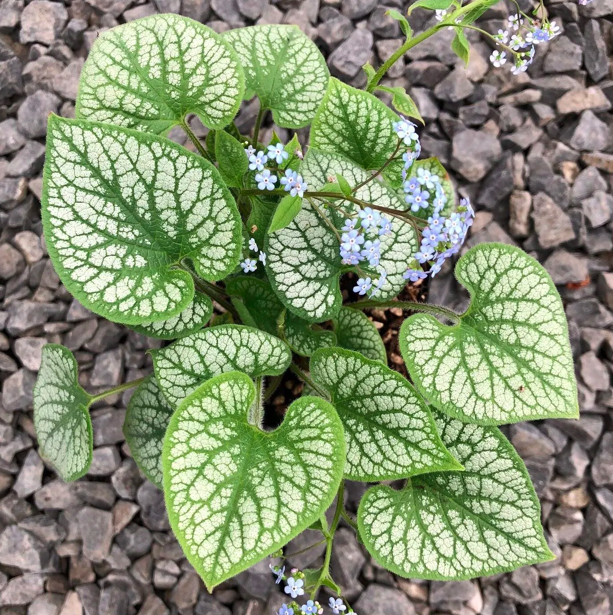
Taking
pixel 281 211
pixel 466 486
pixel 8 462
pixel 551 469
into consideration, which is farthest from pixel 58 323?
pixel 551 469

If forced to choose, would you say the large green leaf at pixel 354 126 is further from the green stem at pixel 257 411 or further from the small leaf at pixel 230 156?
the green stem at pixel 257 411

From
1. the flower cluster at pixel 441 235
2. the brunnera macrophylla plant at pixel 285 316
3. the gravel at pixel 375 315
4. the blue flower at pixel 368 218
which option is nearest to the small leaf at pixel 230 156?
the brunnera macrophylla plant at pixel 285 316

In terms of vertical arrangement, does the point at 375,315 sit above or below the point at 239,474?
below

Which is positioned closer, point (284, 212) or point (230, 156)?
point (284, 212)

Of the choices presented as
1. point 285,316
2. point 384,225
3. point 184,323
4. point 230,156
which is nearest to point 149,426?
point 184,323

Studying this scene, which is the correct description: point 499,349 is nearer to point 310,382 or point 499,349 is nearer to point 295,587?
point 310,382

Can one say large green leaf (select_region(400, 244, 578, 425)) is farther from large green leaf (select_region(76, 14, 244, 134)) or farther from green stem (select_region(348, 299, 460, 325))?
large green leaf (select_region(76, 14, 244, 134))
